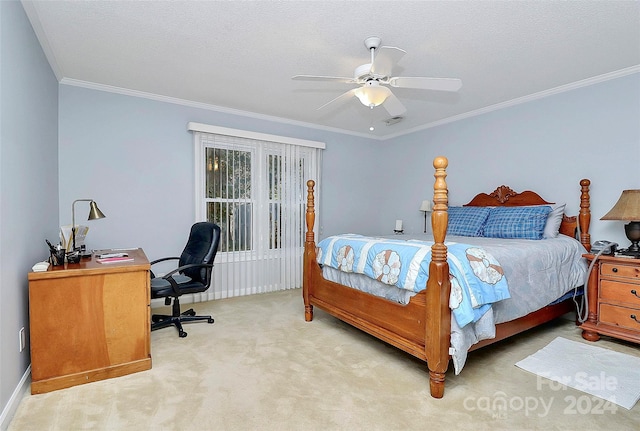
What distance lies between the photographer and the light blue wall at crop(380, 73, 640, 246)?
3.11 metres

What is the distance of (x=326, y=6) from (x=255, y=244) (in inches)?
120

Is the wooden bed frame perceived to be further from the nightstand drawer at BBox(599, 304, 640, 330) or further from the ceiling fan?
the ceiling fan

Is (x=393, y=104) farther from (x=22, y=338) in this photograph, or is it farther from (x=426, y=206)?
(x=22, y=338)

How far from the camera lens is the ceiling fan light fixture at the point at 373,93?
2.48 metres

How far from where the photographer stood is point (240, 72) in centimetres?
306

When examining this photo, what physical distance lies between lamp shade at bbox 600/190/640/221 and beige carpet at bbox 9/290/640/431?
3.55 ft

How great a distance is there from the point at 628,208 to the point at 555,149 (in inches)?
44.0

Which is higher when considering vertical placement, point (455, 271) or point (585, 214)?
point (585, 214)

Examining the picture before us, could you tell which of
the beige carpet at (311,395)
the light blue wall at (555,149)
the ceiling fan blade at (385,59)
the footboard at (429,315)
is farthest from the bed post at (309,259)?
the light blue wall at (555,149)

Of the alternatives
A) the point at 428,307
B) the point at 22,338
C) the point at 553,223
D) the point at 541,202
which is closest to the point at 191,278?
the point at 22,338

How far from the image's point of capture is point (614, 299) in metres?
2.76

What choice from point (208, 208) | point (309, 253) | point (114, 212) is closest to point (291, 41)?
point (309, 253)

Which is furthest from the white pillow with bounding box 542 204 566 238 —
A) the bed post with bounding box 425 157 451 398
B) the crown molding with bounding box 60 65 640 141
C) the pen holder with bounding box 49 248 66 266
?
the pen holder with bounding box 49 248 66 266

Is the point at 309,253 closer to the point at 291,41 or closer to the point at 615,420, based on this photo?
the point at 291,41
